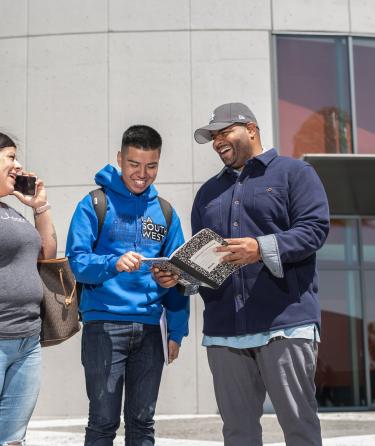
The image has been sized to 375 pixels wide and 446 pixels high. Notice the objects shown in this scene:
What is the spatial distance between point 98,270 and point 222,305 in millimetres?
692

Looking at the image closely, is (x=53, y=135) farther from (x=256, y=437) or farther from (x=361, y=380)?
(x=256, y=437)

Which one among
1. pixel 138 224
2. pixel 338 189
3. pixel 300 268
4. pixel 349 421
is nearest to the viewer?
pixel 300 268

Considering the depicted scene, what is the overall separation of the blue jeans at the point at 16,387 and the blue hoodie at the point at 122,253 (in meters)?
0.50

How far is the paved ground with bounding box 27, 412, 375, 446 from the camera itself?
7.58m

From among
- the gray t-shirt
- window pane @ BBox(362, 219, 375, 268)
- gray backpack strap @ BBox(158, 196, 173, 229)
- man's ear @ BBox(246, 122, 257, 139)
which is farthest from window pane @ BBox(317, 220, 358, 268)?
the gray t-shirt

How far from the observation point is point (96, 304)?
156 inches

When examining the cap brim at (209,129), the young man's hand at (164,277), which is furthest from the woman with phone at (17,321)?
the cap brim at (209,129)

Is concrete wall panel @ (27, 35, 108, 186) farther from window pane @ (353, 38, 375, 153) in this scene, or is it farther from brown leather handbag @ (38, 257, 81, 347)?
brown leather handbag @ (38, 257, 81, 347)

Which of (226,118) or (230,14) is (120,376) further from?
(230,14)

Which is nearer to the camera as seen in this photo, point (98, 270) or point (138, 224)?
point (98, 270)

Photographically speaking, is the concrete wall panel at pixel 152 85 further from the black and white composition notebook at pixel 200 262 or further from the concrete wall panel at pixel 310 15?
the black and white composition notebook at pixel 200 262

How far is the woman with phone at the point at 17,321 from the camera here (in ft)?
11.6

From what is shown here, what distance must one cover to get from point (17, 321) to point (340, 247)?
8.49 metres

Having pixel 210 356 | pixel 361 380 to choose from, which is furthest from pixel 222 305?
pixel 361 380
